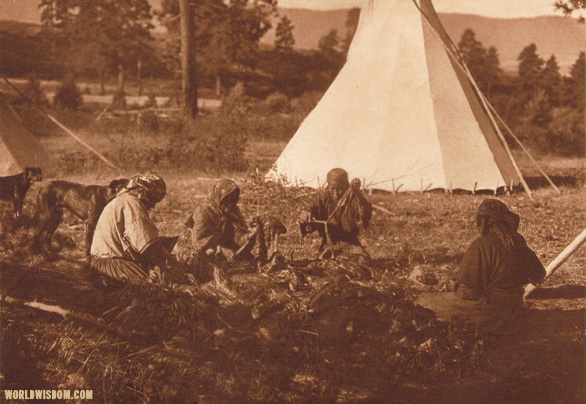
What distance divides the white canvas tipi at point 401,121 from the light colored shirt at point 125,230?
4707 mm

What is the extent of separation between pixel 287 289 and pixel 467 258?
5.03ft

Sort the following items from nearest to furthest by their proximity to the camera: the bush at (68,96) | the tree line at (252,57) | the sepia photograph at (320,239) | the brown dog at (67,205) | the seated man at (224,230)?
the sepia photograph at (320,239), the seated man at (224,230), the brown dog at (67,205), the tree line at (252,57), the bush at (68,96)

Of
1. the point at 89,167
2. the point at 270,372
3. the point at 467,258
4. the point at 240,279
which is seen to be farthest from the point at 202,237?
the point at 89,167

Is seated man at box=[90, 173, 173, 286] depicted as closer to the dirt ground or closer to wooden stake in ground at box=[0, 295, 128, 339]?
the dirt ground

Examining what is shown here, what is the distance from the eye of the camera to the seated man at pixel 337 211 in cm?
571

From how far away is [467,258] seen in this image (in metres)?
4.41

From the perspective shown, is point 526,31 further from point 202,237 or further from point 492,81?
point 492,81

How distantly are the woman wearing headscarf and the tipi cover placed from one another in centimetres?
513

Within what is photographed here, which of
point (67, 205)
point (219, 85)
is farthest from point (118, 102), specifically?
point (67, 205)

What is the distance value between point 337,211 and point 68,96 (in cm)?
1235

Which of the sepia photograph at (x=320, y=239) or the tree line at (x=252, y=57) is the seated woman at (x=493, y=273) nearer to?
the sepia photograph at (x=320, y=239)

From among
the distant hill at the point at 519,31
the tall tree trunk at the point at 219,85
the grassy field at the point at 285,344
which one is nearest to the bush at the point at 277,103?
the tall tree trunk at the point at 219,85

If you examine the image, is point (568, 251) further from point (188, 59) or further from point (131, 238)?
point (188, 59)

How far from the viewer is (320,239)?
7.38 meters
